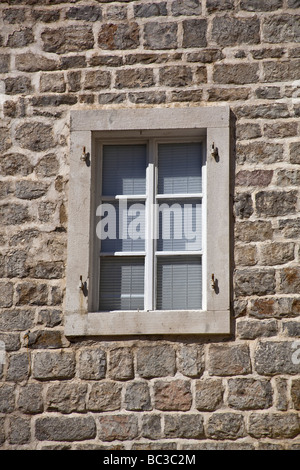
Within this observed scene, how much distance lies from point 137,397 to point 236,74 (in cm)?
254

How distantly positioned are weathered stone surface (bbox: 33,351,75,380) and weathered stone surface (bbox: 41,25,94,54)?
2372mm

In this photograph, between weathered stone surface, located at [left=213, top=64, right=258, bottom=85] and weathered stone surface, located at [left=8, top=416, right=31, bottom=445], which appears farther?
weathered stone surface, located at [left=213, top=64, right=258, bottom=85]

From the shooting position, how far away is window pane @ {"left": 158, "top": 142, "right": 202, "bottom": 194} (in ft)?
20.5

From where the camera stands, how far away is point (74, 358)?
5875 millimetres

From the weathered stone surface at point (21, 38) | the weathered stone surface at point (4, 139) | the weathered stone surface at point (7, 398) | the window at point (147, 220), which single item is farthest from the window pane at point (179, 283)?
the weathered stone surface at point (21, 38)

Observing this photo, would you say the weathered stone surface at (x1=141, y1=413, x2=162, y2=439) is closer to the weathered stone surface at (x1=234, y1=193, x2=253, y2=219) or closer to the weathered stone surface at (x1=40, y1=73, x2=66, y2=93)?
the weathered stone surface at (x1=234, y1=193, x2=253, y2=219)

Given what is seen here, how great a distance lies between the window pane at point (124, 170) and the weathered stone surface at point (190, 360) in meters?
1.28

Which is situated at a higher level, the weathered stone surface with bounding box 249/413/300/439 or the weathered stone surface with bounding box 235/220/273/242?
the weathered stone surface with bounding box 235/220/273/242

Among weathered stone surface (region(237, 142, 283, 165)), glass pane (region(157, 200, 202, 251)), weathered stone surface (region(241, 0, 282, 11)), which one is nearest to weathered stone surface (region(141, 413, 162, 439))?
glass pane (region(157, 200, 202, 251))

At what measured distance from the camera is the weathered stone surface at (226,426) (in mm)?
5641

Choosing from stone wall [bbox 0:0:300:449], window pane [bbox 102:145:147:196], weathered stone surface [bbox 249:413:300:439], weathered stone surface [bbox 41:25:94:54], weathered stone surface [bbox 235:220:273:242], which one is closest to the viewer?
weathered stone surface [bbox 249:413:300:439]

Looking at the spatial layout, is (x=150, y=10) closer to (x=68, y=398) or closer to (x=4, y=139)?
(x=4, y=139)

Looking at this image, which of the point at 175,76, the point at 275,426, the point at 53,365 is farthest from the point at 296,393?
the point at 175,76

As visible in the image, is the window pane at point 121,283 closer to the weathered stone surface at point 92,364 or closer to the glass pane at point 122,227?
the glass pane at point 122,227
